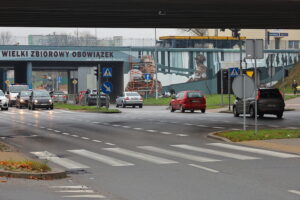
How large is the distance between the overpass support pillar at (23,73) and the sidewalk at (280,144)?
2375 inches

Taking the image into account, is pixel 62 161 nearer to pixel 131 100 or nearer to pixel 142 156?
pixel 142 156

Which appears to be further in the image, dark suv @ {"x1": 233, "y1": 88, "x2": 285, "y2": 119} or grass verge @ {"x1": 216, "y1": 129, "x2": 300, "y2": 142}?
dark suv @ {"x1": 233, "y1": 88, "x2": 285, "y2": 119}

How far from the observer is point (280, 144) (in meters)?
21.0

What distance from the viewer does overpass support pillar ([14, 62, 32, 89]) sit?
81.1m

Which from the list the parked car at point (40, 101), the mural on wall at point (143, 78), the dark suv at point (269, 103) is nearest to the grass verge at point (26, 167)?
the dark suv at point (269, 103)

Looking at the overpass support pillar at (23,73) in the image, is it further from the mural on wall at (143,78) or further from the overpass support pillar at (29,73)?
the mural on wall at (143,78)

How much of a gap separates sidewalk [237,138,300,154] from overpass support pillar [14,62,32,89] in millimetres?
60318

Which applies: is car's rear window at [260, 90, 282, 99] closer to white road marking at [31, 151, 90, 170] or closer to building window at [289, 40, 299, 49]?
white road marking at [31, 151, 90, 170]

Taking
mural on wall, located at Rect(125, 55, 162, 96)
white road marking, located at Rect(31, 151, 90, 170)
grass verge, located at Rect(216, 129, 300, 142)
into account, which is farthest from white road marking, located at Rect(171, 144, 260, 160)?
mural on wall, located at Rect(125, 55, 162, 96)

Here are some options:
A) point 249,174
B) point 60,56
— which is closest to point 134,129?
point 249,174
